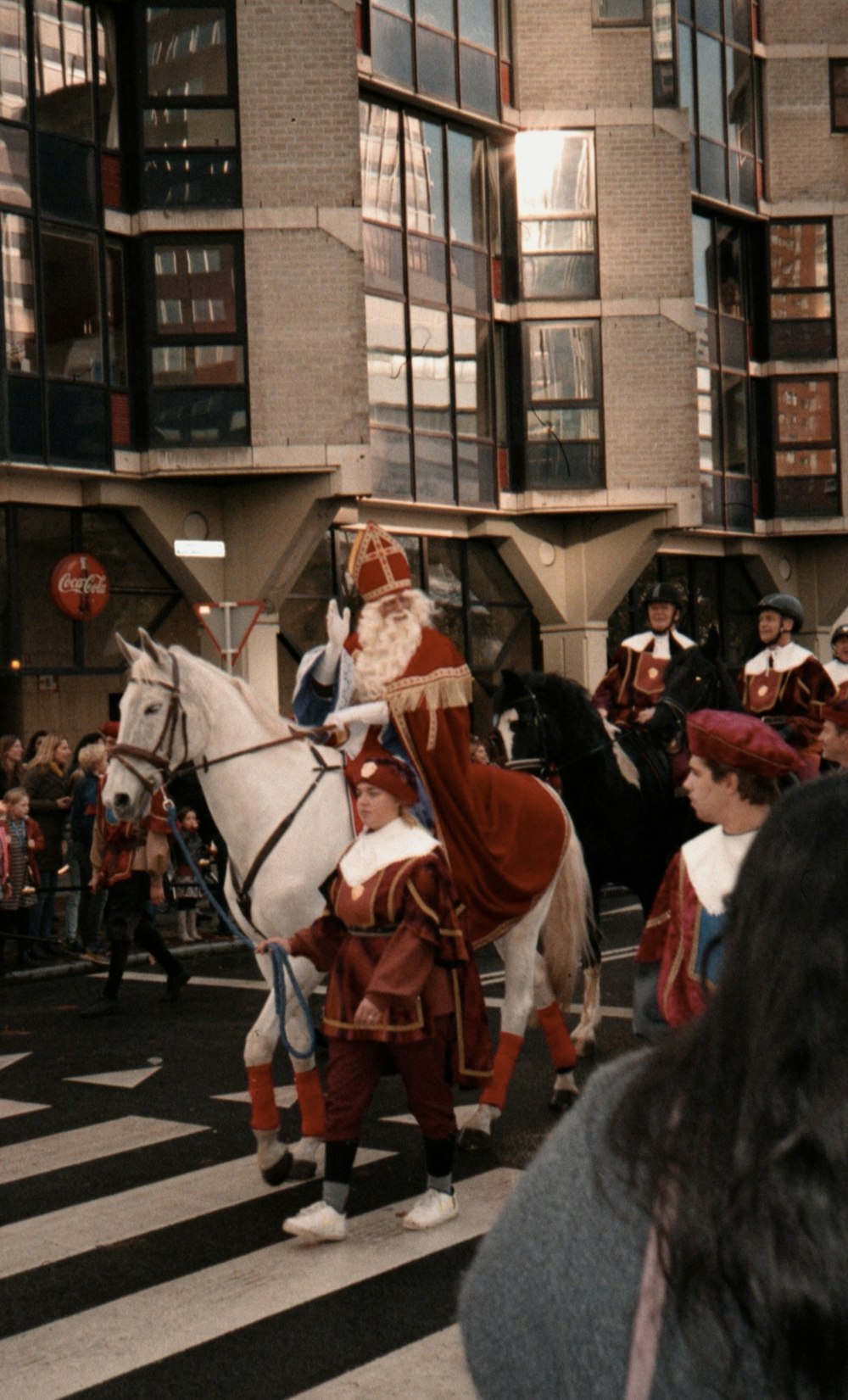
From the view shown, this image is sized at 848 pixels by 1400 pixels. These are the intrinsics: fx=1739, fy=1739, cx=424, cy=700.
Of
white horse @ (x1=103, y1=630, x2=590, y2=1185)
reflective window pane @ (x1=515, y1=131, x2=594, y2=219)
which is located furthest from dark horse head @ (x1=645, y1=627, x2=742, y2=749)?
reflective window pane @ (x1=515, y1=131, x2=594, y2=219)

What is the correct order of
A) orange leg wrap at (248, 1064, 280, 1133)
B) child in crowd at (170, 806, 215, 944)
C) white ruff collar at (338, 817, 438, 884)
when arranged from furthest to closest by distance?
child in crowd at (170, 806, 215, 944), orange leg wrap at (248, 1064, 280, 1133), white ruff collar at (338, 817, 438, 884)

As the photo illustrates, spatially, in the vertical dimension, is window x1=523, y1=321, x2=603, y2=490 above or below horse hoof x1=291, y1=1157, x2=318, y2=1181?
above

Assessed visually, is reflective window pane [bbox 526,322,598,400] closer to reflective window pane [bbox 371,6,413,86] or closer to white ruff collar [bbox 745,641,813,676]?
reflective window pane [bbox 371,6,413,86]

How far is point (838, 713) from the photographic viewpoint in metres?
9.45

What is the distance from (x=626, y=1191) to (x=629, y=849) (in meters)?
9.04

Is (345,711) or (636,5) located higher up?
(636,5)

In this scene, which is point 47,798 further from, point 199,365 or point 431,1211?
point 431,1211

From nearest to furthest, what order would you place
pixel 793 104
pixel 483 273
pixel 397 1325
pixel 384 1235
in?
Answer: pixel 397 1325, pixel 384 1235, pixel 483 273, pixel 793 104

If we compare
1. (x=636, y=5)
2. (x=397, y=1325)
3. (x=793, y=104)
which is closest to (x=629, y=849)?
(x=397, y=1325)

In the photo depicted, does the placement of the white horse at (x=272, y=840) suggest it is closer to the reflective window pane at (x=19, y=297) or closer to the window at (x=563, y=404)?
the reflective window pane at (x=19, y=297)

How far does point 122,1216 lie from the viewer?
6.95 m

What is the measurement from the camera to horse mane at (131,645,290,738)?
7961mm

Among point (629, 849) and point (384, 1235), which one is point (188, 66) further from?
point (384, 1235)

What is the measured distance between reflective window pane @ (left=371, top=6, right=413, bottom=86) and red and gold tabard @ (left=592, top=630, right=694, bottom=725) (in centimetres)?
1469
